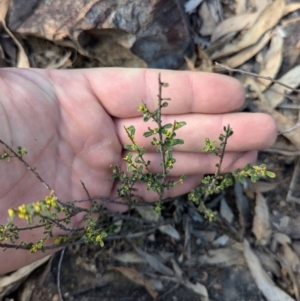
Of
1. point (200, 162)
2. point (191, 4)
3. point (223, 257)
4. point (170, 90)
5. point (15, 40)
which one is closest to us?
point (170, 90)

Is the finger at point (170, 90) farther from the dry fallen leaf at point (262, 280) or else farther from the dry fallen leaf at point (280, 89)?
the dry fallen leaf at point (262, 280)

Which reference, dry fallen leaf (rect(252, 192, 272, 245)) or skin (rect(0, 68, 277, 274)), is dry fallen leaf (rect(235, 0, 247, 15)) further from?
dry fallen leaf (rect(252, 192, 272, 245))

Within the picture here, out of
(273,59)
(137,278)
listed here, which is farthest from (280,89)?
(137,278)

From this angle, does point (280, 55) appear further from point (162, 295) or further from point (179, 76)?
point (162, 295)

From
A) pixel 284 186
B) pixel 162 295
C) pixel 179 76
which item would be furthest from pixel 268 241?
pixel 179 76

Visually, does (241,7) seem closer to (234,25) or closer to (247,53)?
(234,25)

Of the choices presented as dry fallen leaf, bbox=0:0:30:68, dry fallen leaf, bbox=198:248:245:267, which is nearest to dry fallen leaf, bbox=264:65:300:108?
dry fallen leaf, bbox=198:248:245:267
